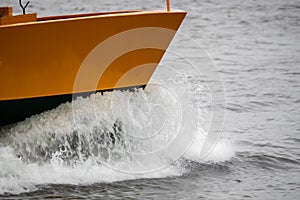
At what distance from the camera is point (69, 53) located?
6.43m

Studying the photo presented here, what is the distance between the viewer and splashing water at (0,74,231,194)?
6.52 m

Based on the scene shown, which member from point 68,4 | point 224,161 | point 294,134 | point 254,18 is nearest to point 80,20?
point 224,161

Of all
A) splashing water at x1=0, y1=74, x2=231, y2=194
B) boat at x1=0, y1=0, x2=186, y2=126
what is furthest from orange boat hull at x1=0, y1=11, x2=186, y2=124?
splashing water at x1=0, y1=74, x2=231, y2=194

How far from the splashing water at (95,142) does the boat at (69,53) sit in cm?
15

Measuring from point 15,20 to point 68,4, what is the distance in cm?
1455

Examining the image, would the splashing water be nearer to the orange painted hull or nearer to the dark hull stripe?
the dark hull stripe

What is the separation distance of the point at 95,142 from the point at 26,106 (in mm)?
817

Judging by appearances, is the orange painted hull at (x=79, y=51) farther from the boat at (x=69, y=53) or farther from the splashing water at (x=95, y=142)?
the splashing water at (x=95, y=142)

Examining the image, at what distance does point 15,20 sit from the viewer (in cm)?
651

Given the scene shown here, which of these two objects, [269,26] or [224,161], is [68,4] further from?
[224,161]

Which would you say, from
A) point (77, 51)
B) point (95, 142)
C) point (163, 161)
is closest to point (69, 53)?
point (77, 51)

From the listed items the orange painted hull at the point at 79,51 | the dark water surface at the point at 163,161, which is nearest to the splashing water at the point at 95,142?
the dark water surface at the point at 163,161

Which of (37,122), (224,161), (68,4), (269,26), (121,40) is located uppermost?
(68,4)

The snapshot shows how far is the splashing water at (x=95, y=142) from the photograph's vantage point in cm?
652
